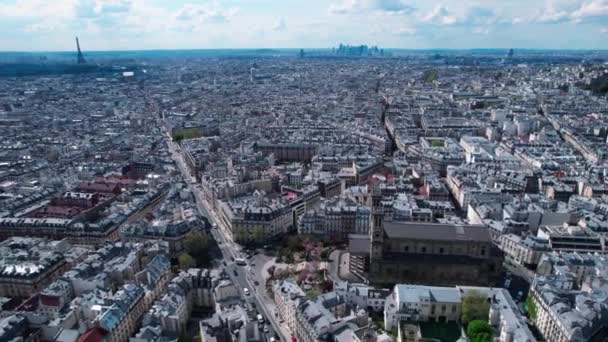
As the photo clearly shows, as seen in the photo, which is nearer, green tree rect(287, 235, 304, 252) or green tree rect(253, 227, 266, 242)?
green tree rect(287, 235, 304, 252)

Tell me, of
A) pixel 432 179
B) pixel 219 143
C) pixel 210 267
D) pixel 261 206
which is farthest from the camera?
pixel 219 143

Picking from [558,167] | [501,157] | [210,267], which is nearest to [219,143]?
[210,267]

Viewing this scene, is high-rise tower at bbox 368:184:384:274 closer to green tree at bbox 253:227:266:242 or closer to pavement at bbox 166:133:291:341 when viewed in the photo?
pavement at bbox 166:133:291:341

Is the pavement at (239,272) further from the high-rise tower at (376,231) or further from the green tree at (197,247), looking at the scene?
the high-rise tower at (376,231)

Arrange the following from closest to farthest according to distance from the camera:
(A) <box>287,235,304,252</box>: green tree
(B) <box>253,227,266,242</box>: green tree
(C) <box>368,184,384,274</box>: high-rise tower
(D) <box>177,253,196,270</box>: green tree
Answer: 1. (C) <box>368,184,384,274</box>: high-rise tower
2. (D) <box>177,253,196,270</box>: green tree
3. (A) <box>287,235,304,252</box>: green tree
4. (B) <box>253,227,266,242</box>: green tree

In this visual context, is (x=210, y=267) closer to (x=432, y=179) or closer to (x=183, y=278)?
(x=183, y=278)

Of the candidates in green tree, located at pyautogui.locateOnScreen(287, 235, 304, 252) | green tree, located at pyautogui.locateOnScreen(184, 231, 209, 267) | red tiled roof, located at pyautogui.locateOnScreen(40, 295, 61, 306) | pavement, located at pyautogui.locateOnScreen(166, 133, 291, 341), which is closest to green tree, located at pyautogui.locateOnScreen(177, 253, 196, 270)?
green tree, located at pyautogui.locateOnScreen(184, 231, 209, 267)

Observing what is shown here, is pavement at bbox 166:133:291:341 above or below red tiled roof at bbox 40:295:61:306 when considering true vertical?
below

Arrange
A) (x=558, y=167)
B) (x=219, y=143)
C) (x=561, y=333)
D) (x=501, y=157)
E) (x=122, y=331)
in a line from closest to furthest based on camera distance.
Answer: (x=561, y=333) < (x=122, y=331) < (x=558, y=167) < (x=501, y=157) < (x=219, y=143)

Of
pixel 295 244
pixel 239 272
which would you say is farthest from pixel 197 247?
pixel 295 244
